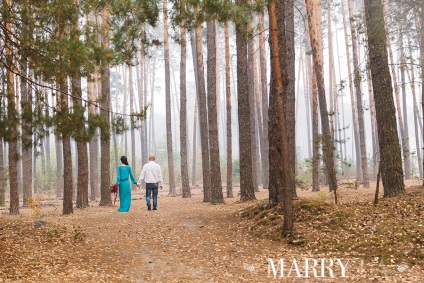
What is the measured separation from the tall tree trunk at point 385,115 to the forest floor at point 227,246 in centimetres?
50

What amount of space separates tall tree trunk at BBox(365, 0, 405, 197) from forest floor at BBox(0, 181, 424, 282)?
1.64 ft

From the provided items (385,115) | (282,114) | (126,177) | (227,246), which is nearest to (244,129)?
(126,177)

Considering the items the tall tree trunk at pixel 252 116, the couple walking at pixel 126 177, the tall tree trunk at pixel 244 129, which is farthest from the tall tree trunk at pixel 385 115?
the tall tree trunk at pixel 252 116

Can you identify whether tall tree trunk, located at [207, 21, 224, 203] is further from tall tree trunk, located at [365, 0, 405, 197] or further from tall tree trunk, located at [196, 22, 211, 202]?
tall tree trunk, located at [365, 0, 405, 197]

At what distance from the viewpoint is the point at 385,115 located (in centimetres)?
937

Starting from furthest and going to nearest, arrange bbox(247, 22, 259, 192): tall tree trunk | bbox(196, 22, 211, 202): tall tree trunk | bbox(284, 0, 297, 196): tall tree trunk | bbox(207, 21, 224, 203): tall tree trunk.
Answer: bbox(247, 22, 259, 192): tall tree trunk
bbox(196, 22, 211, 202): tall tree trunk
bbox(207, 21, 224, 203): tall tree trunk
bbox(284, 0, 297, 196): tall tree trunk

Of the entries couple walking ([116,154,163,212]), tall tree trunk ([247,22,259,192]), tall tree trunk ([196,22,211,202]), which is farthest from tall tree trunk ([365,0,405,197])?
tall tree trunk ([247,22,259,192])

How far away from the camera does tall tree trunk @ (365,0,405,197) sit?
927 centimetres

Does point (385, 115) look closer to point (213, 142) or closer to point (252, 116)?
point (213, 142)

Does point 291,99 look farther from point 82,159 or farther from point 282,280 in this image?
point 282,280

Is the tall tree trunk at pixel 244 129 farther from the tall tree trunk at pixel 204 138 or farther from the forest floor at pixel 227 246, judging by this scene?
the forest floor at pixel 227 246

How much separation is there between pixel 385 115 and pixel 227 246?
4.65m

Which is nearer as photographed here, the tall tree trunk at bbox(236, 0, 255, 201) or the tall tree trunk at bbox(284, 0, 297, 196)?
the tall tree trunk at bbox(284, 0, 297, 196)

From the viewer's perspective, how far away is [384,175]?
935cm
